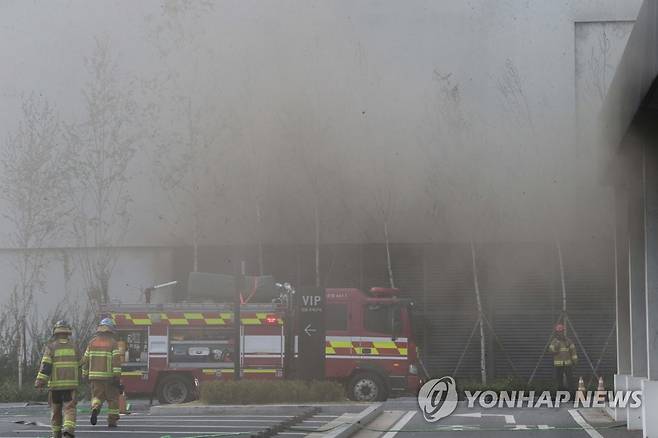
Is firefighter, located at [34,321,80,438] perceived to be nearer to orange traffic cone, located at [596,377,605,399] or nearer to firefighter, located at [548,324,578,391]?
orange traffic cone, located at [596,377,605,399]

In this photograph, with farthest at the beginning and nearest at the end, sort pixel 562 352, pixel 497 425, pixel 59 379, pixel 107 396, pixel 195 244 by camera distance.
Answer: pixel 195 244 < pixel 562 352 < pixel 107 396 < pixel 497 425 < pixel 59 379

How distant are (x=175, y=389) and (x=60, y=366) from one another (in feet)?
22.6

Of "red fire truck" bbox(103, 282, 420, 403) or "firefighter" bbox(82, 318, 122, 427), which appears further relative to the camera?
"red fire truck" bbox(103, 282, 420, 403)

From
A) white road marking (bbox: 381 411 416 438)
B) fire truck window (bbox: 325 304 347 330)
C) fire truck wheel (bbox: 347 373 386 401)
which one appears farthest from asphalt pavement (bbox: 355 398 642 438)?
fire truck window (bbox: 325 304 347 330)

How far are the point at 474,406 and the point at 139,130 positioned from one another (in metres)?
9.93

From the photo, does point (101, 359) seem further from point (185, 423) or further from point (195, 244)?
point (195, 244)

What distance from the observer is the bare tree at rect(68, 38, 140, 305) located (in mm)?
22578

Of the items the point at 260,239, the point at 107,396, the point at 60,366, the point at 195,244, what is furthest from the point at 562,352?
the point at 60,366

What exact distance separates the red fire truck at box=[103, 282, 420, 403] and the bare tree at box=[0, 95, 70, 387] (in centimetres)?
551

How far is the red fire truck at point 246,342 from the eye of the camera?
1789 centimetres

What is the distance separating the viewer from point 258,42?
21750 millimetres

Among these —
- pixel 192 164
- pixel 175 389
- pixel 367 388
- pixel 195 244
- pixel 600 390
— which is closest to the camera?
pixel 600 390

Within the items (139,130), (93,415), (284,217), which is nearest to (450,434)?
(93,415)

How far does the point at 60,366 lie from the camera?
11.3m
